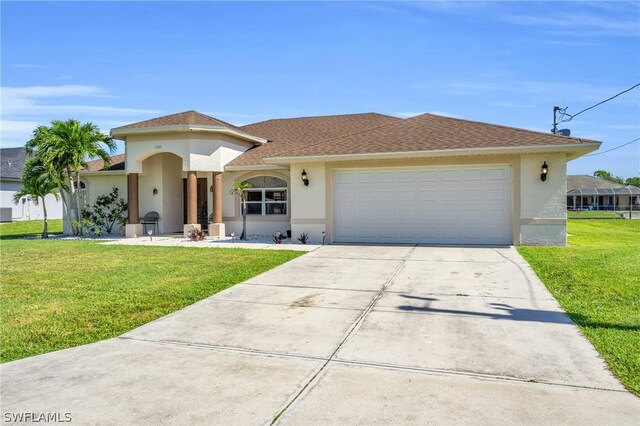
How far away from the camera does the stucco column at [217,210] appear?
17281mm

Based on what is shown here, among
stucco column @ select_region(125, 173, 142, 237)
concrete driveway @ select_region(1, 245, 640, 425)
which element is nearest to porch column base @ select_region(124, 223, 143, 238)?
stucco column @ select_region(125, 173, 142, 237)

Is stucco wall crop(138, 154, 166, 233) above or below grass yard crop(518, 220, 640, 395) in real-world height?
above

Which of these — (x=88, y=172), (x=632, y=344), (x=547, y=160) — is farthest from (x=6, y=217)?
(x=632, y=344)

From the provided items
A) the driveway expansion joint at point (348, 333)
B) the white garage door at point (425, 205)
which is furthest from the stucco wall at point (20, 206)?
the driveway expansion joint at point (348, 333)

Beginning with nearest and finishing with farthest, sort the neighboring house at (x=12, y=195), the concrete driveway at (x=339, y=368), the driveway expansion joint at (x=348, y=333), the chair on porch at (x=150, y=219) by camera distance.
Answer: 1. the concrete driveway at (x=339, y=368)
2. the driveway expansion joint at (x=348, y=333)
3. the chair on porch at (x=150, y=219)
4. the neighboring house at (x=12, y=195)

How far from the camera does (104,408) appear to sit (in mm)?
3242

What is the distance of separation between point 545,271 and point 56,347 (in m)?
8.71

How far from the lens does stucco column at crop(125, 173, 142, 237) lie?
17672 millimetres

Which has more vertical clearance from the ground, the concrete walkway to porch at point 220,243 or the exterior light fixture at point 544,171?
the exterior light fixture at point 544,171

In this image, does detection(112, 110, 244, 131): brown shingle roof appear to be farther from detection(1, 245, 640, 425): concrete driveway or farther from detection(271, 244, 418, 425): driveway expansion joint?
detection(1, 245, 640, 425): concrete driveway

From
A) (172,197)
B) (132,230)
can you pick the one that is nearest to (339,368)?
(132,230)

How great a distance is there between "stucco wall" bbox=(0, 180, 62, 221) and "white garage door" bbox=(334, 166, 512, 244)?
94.6 feet

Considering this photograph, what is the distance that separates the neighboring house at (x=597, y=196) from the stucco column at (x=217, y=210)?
52615 millimetres

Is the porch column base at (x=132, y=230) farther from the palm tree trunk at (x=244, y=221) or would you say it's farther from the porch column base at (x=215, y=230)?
the palm tree trunk at (x=244, y=221)
